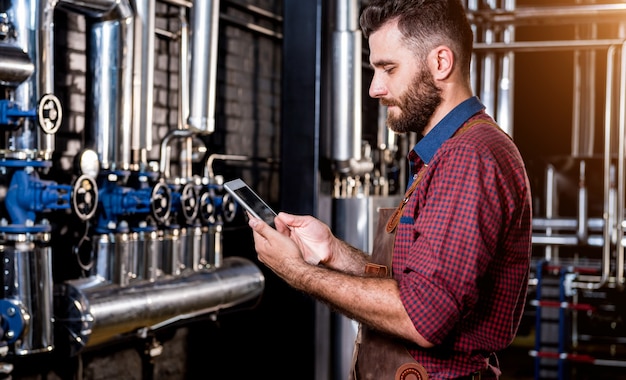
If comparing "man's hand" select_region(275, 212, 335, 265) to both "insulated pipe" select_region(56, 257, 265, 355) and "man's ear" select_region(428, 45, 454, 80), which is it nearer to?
"man's ear" select_region(428, 45, 454, 80)

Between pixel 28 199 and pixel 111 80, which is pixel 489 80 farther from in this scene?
pixel 28 199

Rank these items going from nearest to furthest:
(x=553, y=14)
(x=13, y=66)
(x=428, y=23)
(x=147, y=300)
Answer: (x=428, y=23) < (x=13, y=66) < (x=147, y=300) < (x=553, y=14)

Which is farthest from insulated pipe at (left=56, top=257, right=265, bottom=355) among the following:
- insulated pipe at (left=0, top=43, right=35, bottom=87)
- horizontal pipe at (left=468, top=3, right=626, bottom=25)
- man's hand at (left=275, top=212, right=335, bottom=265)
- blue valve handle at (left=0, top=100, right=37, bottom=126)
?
horizontal pipe at (left=468, top=3, right=626, bottom=25)

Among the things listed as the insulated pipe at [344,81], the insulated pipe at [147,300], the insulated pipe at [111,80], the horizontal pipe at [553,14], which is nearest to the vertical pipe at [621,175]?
the horizontal pipe at [553,14]

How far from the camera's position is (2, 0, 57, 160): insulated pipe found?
246cm

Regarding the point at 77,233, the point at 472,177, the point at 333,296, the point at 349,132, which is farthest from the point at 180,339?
the point at 472,177

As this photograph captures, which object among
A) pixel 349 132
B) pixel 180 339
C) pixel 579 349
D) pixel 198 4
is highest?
pixel 198 4

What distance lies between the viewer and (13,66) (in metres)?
2.39

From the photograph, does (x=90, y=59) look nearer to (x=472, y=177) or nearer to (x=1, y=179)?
(x=1, y=179)

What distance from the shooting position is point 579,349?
6207mm

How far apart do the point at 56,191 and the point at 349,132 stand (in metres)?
1.95

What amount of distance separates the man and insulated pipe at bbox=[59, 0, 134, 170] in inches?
45.3

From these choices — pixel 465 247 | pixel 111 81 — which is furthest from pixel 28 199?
pixel 465 247

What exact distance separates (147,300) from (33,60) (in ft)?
3.18
